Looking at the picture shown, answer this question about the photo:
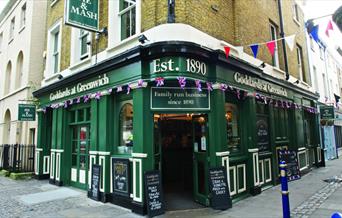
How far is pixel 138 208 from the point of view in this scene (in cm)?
642

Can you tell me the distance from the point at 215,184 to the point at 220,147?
A: 0.97 m

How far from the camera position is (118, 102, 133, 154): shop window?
746 cm

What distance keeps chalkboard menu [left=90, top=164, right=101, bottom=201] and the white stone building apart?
754cm

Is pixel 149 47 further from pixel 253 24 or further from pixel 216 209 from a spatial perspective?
pixel 253 24

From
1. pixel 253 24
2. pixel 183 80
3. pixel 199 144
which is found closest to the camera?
pixel 183 80

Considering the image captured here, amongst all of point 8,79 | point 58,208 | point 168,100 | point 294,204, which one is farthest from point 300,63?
point 8,79

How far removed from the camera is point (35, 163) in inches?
500

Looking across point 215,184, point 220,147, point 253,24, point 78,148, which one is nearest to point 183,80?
point 220,147

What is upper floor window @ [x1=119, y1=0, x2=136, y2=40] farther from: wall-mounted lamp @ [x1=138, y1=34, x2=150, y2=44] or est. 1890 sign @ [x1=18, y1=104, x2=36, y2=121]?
est. 1890 sign @ [x1=18, y1=104, x2=36, y2=121]

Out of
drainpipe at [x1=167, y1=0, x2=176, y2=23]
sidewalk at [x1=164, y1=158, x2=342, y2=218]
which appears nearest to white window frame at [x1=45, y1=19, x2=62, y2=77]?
drainpipe at [x1=167, y1=0, x2=176, y2=23]

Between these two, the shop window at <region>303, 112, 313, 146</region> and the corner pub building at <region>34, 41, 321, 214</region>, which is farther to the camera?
the shop window at <region>303, 112, 313, 146</region>

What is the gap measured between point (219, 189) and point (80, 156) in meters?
5.63

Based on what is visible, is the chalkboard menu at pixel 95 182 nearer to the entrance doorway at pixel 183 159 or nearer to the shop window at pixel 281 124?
the entrance doorway at pixel 183 159

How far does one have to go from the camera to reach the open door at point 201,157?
23.2 ft
